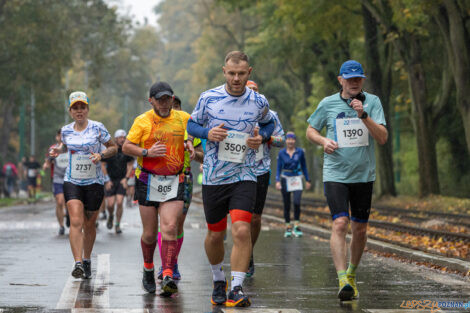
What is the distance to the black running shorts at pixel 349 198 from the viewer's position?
28.5 feet

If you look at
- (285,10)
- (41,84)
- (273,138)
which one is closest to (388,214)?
(285,10)

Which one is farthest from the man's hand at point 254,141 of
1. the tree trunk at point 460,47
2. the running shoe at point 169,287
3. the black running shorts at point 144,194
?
the tree trunk at point 460,47

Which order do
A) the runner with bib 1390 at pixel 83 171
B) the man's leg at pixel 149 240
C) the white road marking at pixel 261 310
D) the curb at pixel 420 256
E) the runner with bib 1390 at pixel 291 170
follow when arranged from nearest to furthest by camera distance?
the white road marking at pixel 261 310
the man's leg at pixel 149 240
the runner with bib 1390 at pixel 83 171
the curb at pixel 420 256
the runner with bib 1390 at pixel 291 170

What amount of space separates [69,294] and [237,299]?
76.8 inches

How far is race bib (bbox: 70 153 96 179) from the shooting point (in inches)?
417

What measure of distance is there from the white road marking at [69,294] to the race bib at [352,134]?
2.94 metres

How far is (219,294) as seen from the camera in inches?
323

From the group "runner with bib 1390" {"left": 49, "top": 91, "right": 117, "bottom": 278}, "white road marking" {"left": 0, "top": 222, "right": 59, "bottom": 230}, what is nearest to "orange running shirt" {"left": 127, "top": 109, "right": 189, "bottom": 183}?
"runner with bib 1390" {"left": 49, "top": 91, "right": 117, "bottom": 278}

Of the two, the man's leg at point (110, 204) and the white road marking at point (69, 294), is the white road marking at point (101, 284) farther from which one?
the man's leg at point (110, 204)

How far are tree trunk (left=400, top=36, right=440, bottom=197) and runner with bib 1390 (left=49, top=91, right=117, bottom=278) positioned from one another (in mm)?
20890

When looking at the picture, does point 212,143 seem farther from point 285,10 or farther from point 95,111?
point 95,111

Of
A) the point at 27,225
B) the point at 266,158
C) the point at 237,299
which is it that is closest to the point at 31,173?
the point at 27,225

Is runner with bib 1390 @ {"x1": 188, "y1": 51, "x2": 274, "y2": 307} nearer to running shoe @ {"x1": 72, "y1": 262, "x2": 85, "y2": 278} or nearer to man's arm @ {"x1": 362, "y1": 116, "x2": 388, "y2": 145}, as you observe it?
man's arm @ {"x1": 362, "y1": 116, "x2": 388, "y2": 145}

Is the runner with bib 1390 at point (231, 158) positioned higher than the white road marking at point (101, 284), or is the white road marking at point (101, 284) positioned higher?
the runner with bib 1390 at point (231, 158)
